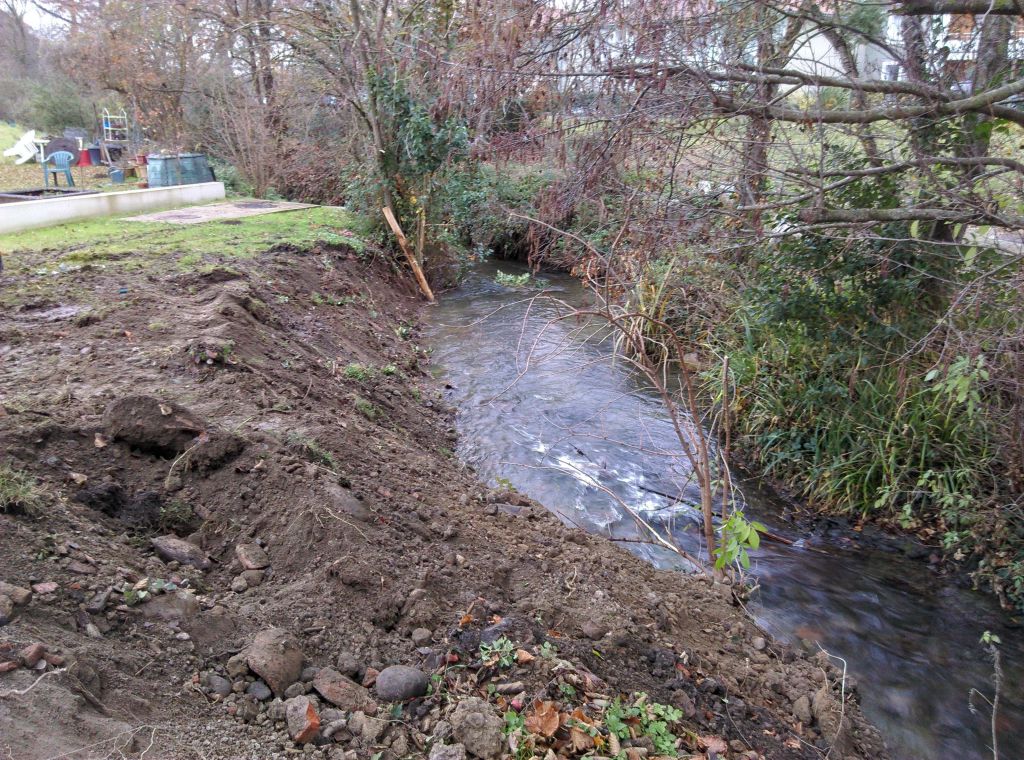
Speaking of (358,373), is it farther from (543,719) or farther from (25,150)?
(25,150)

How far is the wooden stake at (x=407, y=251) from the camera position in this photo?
11992 mm

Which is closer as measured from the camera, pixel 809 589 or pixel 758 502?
pixel 809 589

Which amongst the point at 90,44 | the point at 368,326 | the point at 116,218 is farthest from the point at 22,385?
the point at 90,44

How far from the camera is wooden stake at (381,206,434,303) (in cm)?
1199

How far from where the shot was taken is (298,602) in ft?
10.3

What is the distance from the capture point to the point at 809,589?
512 centimetres

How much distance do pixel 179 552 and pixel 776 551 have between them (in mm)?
4276

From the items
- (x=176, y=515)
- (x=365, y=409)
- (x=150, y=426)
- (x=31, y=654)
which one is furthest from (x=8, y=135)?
(x=31, y=654)

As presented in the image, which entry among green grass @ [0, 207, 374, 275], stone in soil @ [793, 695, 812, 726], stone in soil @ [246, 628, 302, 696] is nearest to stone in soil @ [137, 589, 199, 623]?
stone in soil @ [246, 628, 302, 696]

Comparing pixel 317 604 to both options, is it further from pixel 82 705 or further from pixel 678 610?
pixel 678 610

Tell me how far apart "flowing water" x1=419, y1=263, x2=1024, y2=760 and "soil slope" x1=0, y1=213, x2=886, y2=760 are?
1.39 feet

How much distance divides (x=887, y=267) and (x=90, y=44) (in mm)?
20324

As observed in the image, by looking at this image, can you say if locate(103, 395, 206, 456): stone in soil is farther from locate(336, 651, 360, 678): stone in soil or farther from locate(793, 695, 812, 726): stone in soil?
locate(793, 695, 812, 726): stone in soil


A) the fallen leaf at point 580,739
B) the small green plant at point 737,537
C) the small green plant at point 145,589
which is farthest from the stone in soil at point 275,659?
the small green plant at point 737,537
